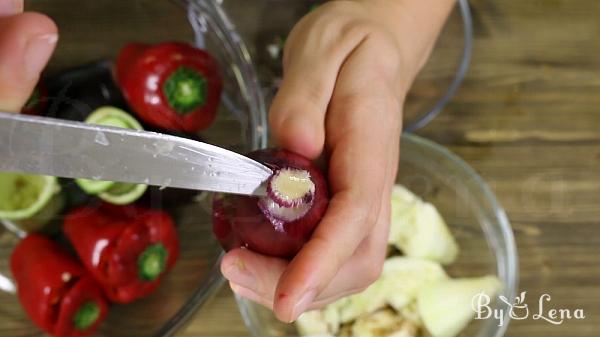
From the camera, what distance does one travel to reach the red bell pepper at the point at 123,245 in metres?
0.73

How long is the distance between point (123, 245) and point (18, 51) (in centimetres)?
30

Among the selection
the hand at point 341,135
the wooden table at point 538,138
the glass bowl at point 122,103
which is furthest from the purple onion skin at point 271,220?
the wooden table at point 538,138

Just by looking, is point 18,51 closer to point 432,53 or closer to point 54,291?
point 54,291

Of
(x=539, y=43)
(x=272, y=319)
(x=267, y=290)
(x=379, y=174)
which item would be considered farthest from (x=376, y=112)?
(x=539, y=43)

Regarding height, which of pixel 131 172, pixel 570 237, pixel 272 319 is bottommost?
pixel 272 319

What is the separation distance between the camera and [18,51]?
53 cm

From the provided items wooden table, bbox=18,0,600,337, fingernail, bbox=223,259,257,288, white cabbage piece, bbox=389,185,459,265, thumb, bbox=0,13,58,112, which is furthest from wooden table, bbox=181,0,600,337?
thumb, bbox=0,13,58,112

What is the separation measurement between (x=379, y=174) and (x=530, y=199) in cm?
37

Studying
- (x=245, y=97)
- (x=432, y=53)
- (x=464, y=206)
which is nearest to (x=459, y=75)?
(x=432, y=53)

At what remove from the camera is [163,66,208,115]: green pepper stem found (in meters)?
0.76

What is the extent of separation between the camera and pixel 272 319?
745 mm

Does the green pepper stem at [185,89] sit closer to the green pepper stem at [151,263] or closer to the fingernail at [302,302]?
the green pepper stem at [151,263]

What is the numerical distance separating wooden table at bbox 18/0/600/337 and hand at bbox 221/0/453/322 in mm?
191

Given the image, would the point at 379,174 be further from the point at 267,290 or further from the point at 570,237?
the point at 570,237
